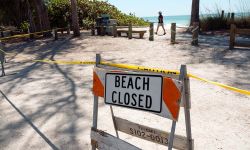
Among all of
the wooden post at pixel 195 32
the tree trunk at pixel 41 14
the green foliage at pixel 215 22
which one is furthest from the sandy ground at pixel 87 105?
the green foliage at pixel 215 22

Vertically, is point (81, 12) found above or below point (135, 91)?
above

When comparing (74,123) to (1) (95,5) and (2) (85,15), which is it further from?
(1) (95,5)

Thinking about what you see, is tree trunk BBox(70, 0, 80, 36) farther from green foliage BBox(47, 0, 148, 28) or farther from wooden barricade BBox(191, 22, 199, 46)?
green foliage BBox(47, 0, 148, 28)

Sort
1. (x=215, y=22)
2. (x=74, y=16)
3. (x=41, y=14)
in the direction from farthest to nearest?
(x=215, y=22) < (x=41, y=14) < (x=74, y=16)

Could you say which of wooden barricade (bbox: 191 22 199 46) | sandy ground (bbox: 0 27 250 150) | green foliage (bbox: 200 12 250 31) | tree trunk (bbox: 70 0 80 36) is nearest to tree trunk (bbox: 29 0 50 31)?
tree trunk (bbox: 70 0 80 36)

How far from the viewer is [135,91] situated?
11.6ft

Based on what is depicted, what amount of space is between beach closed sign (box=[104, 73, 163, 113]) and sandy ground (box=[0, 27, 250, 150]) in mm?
1351

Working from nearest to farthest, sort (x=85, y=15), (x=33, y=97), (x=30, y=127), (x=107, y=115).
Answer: (x=30, y=127) < (x=107, y=115) < (x=33, y=97) < (x=85, y=15)

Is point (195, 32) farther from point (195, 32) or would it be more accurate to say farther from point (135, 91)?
point (135, 91)

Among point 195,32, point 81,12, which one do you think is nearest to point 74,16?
point 195,32

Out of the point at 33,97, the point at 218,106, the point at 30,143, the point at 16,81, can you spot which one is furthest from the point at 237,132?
the point at 16,81

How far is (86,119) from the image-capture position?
5980 millimetres

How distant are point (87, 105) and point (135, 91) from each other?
3.38 metres

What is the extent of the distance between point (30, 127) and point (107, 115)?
141 cm
